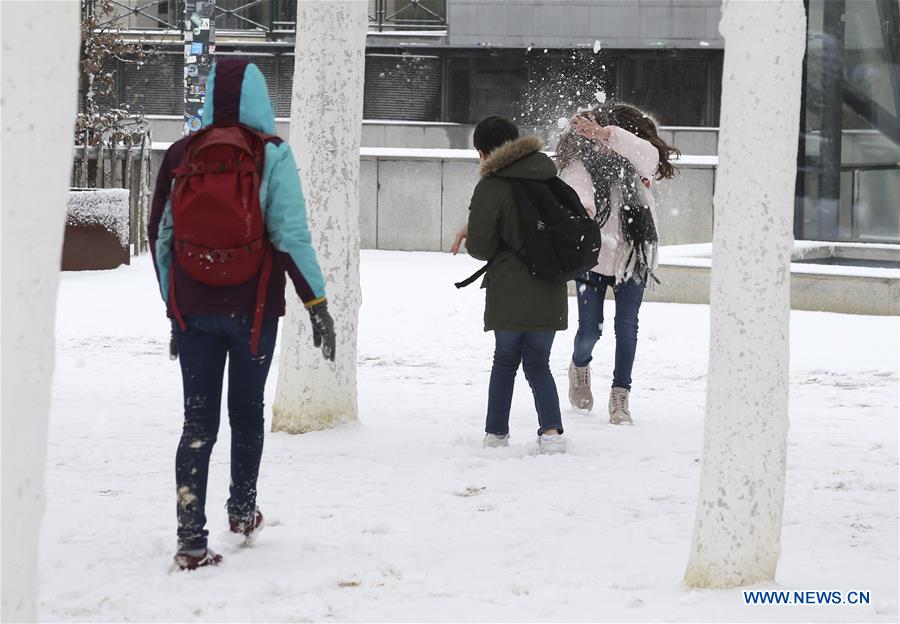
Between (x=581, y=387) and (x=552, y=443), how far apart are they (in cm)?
130

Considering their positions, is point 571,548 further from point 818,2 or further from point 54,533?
point 818,2

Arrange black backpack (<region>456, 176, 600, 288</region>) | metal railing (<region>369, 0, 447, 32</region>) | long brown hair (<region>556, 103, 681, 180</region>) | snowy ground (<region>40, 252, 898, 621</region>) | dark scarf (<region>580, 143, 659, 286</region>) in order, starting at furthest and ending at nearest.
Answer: metal railing (<region>369, 0, 447, 32</region>) → long brown hair (<region>556, 103, 681, 180</region>) → dark scarf (<region>580, 143, 659, 286</region>) → black backpack (<region>456, 176, 600, 288</region>) → snowy ground (<region>40, 252, 898, 621</region>)

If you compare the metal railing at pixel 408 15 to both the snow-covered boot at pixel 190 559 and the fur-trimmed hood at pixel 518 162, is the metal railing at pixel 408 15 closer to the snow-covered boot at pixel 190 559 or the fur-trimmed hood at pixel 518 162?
the fur-trimmed hood at pixel 518 162

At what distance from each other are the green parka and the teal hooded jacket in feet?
6.38

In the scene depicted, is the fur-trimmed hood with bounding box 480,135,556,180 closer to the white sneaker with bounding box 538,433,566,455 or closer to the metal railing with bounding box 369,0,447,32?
the white sneaker with bounding box 538,433,566,455

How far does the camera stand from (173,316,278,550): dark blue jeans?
16.0 ft

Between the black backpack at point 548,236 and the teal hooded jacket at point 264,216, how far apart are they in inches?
77.0

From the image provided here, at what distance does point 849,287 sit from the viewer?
40.6ft

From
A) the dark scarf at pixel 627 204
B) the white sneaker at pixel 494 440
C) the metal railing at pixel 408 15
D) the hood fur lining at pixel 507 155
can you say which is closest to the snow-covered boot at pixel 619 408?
the dark scarf at pixel 627 204

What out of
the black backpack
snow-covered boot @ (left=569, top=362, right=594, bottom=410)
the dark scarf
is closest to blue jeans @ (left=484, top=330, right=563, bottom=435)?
the black backpack

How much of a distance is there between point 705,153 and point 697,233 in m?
8.48

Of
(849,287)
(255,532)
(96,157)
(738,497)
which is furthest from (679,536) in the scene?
(96,157)

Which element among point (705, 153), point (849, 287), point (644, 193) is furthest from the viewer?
point (705, 153)

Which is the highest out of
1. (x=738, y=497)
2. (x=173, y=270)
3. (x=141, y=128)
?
(x=141, y=128)
